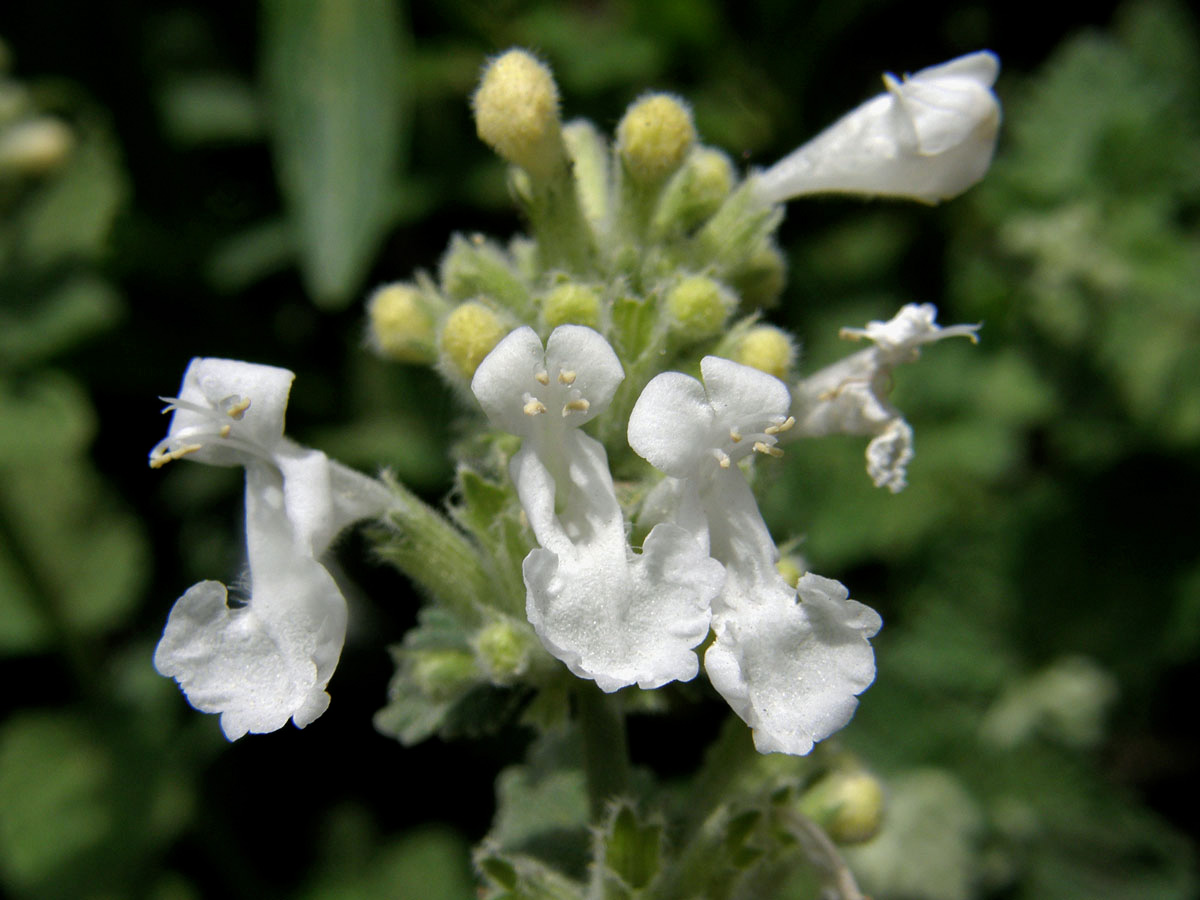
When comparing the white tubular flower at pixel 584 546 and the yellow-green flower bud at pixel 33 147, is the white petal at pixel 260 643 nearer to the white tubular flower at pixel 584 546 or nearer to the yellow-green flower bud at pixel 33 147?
the white tubular flower at pixel 584 546

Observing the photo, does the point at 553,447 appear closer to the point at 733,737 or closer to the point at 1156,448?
the point at 733,737

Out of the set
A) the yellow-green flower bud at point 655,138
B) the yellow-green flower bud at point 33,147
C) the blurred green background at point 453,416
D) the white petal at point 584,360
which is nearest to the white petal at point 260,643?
the white petal at point 584,360

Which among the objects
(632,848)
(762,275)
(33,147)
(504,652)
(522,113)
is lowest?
(632,848)

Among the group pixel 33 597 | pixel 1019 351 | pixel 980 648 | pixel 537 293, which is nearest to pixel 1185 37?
pixel 1019 351

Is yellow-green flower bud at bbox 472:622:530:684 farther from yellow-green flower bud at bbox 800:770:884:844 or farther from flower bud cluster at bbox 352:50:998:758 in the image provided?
yellow-green flower bud at bbox 800:770:884:844

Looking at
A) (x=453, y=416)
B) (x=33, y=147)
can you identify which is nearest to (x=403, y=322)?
(x=453, y=416)

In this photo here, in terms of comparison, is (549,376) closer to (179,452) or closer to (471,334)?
(471,334)

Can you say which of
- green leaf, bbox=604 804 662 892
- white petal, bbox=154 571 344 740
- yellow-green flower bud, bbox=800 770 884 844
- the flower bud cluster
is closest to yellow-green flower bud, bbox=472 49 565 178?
the flower bud cluster
